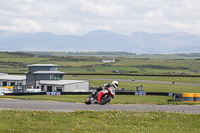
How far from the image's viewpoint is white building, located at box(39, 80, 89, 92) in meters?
75.7

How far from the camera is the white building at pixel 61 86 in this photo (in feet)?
248

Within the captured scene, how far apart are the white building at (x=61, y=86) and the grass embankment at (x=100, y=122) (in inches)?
2068

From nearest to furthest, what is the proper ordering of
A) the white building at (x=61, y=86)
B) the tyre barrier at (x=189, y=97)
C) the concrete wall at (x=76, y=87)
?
the tyre barrier at (x=189, y=97), the white building at (x=61, y=86), the concrete wall at (x=76, y=87)

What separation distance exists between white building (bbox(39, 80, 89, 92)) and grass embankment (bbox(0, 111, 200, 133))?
172 feet

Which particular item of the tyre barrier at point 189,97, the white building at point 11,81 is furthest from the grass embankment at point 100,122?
the white building at point 11,81

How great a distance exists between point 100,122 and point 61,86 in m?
56.5

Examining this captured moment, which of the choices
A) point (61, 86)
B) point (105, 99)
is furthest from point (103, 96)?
point (61, 86)

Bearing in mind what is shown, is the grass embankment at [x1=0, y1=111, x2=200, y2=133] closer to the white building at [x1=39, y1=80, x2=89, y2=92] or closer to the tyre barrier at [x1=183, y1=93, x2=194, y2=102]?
the tyre barrier at [x1=183, y1=93, x2=194, y2=102]

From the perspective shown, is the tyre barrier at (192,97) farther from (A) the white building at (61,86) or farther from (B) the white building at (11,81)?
(B) the white building at (11,81)

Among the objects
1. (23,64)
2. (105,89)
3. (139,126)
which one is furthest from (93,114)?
(23,64)

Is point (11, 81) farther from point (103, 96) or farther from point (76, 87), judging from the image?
point (103, 96)

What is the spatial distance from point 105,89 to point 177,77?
9646 centimetres

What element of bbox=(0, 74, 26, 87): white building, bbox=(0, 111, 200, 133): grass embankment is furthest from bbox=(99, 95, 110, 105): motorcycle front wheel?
bbox=(0, 74, 26, 87): white building

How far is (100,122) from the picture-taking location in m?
19.9
